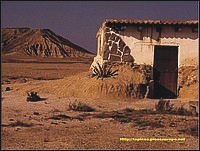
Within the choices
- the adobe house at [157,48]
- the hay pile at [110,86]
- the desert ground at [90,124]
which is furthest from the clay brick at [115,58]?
the desert ground at [90,124]

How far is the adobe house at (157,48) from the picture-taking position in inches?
808

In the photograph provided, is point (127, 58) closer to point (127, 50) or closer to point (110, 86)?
point (127, 50)

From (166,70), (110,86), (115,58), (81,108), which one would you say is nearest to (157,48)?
(166,70)

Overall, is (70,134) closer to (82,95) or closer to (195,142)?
(195,142)

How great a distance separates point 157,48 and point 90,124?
8494 mm

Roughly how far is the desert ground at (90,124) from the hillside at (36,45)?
9331cm

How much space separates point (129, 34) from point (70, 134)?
392 inches

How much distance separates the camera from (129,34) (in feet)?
67.8

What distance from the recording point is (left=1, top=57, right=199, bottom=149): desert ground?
1052 cm

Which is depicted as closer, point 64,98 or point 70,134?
point 70,134

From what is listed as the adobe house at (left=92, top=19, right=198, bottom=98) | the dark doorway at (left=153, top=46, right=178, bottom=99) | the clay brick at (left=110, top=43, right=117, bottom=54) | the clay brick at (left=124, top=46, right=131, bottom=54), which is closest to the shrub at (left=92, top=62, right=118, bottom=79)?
the adobe house at (left=92, top=19, right=198, bottom=98)

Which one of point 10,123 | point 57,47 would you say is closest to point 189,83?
point 10,123

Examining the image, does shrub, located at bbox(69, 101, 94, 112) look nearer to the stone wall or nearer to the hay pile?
the hay pile

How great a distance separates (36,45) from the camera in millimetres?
122375
